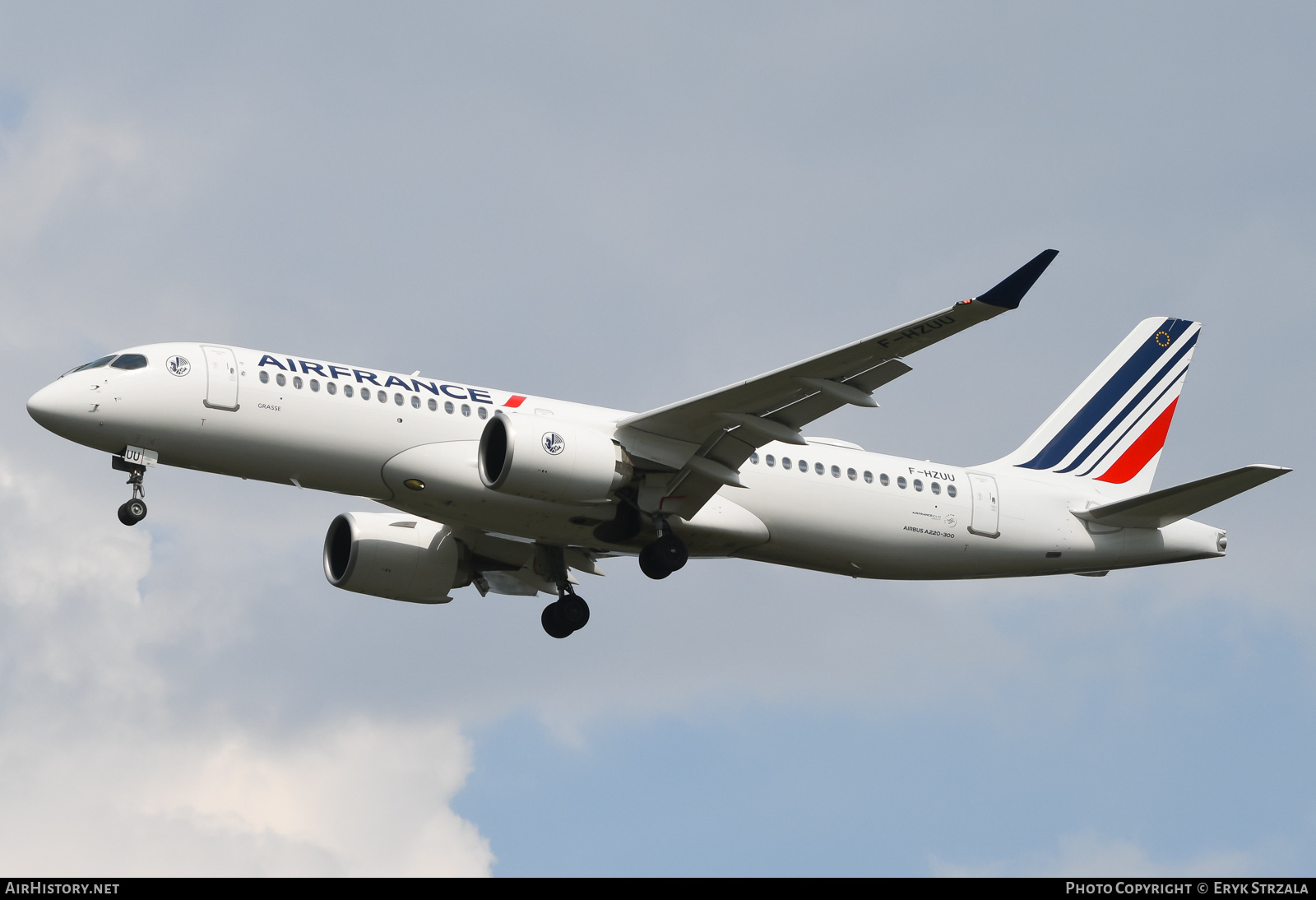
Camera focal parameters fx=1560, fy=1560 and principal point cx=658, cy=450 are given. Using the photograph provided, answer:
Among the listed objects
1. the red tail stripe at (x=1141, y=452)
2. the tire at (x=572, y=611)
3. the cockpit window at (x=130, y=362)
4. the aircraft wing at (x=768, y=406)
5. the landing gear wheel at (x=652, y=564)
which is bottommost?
the landing gear wheel at (x=652, y=564)

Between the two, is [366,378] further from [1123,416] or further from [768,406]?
[1123,416]

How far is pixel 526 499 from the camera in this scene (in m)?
30.9

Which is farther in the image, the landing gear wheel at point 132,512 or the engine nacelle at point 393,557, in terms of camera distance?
the engine nacelle at point 393,557

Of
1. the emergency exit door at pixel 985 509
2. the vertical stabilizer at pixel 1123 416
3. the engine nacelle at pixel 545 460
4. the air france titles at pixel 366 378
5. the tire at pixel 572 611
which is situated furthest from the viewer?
the vertical stabilizer at pixel 1123 416

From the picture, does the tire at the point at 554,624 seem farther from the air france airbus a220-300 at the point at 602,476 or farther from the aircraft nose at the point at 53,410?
the aircraft nose at the point at 53,410

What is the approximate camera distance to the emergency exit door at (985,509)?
115 feet

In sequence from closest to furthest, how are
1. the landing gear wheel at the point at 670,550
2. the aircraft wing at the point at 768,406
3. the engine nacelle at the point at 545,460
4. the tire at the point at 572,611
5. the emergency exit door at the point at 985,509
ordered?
the aircraft wing at the point at 768,406, the engine nacelle at the point at 545,460, the landing gear wheel at the point at 670,550, the emergency exit door at the point at 985,509, the tire at the point at 572,611

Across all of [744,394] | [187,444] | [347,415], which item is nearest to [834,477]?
[744,394]

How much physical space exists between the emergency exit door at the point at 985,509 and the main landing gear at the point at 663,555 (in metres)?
7.19

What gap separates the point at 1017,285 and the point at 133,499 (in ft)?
55.8

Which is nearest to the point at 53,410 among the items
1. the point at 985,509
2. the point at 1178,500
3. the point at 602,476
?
the point at 602,476

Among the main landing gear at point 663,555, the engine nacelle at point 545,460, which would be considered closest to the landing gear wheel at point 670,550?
the main landing gear at point 663,555

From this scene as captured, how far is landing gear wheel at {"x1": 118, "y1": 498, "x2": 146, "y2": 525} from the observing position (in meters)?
30.0

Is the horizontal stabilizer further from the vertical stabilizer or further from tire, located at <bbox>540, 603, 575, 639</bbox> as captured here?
tire, located at <bbox>540, 603, 575, 639</bbox>
